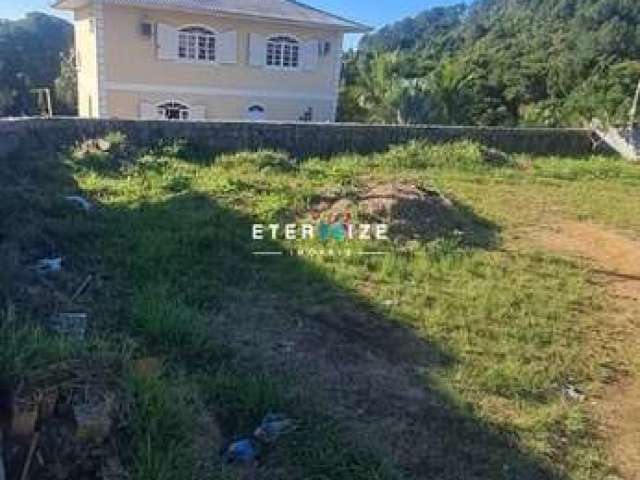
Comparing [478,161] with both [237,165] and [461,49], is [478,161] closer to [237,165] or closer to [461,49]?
[237,165]

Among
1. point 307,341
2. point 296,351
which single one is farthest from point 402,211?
point 296,351

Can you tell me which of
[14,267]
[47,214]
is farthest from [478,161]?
[14,267]

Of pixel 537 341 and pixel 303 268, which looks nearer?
pixel 537 341

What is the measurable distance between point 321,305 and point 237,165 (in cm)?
573

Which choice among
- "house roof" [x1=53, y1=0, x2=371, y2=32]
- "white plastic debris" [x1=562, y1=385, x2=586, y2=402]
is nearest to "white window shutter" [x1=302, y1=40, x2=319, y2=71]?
"house roof" [x1=53, y1=0, x2=371, y2=32]

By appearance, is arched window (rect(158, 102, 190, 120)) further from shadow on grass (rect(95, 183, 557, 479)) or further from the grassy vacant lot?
shadow on grass (rect(95, 183, 557, 479))

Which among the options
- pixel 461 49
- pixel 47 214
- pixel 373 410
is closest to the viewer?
pixel 373 410

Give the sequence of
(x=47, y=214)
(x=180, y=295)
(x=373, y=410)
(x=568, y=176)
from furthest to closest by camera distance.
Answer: (x=568, y=176) → (x=47, y=214) → (x=180, y=295) → (x=373, y=410)

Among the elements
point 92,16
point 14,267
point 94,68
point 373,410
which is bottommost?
point 373,410

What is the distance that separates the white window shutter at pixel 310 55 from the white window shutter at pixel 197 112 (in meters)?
3.17

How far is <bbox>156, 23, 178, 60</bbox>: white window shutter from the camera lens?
58.4 feet

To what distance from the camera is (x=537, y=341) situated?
15.5 feet

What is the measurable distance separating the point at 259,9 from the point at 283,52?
1.38 metres

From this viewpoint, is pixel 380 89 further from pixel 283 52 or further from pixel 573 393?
pixel 573 393
